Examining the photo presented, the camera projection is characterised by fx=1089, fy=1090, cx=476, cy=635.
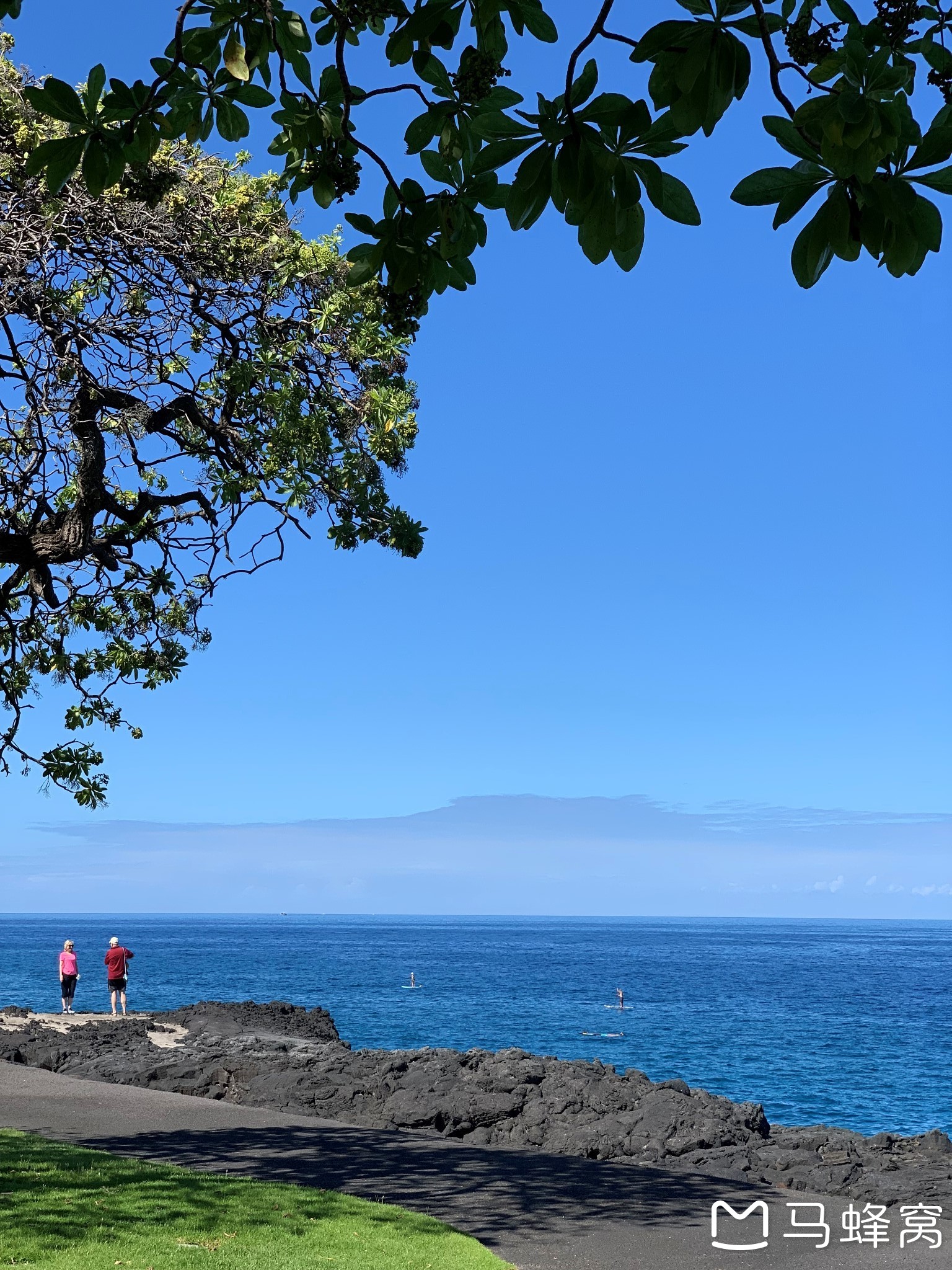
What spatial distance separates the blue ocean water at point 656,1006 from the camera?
1344 inches

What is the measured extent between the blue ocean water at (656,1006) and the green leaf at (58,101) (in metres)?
28.8

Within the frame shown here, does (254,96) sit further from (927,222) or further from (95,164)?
(927,222)

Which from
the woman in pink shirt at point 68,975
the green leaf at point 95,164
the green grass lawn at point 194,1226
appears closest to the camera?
the green leaf at point 95,164

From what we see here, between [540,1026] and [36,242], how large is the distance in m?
44.2

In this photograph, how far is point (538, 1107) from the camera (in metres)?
14.1

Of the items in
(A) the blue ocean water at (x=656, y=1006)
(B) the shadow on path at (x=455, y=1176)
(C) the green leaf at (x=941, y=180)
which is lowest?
(A) the blue ocean water at (x=656, y=1006)

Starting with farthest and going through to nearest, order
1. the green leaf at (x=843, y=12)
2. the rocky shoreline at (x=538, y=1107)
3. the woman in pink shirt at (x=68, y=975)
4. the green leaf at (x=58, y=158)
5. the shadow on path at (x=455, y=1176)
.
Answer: the woman in pink shirt at (x=68, y=975) < the rocky shoreline at (x=538, y=1107) < the shadow on path at (x=455, y=1176) < the green leaf at (x=58, y=158) < the green leaf at (x=843, y=12)

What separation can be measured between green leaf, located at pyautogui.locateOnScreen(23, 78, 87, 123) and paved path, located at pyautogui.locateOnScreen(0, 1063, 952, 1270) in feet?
26.3

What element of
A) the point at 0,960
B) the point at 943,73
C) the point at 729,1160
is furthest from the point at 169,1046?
the point at 0,960

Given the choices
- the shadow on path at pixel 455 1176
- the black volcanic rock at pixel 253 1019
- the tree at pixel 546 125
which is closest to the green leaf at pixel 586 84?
the tree at pixel 546 125

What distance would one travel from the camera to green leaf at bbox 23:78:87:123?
3.15 metres

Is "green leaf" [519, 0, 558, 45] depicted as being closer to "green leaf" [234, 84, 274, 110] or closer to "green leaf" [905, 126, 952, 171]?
"green leaf" [234, 84, 274, 110]

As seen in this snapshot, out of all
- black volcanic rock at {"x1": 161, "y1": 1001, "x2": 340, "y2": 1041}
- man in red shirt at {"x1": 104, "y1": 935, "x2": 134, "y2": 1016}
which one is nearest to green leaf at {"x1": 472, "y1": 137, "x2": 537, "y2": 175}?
man in red shirt at {"x1": 104, "y1": 935, "x2": 134, "y2": 1016}

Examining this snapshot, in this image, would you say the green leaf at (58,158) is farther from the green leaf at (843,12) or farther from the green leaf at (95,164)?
the green leaf at (843,12)
